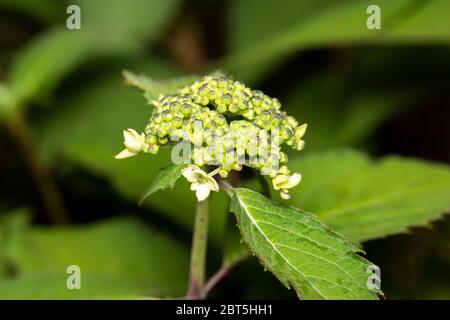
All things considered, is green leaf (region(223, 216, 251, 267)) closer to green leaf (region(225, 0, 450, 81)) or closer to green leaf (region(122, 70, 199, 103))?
green leaf (region(122, 70, 199, 103))

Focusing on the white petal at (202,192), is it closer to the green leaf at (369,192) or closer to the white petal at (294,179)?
the white petal at (294,179)

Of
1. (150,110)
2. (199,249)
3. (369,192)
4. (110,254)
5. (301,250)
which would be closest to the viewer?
(301,250)

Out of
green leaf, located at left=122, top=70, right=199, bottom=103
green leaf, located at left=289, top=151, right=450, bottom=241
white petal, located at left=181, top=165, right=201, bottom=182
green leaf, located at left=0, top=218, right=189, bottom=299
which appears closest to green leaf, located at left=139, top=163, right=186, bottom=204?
white petal, located at left=181, top=165, right=201, bottom=182

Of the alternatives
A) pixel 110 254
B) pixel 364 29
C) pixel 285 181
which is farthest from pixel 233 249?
pixel 364 29

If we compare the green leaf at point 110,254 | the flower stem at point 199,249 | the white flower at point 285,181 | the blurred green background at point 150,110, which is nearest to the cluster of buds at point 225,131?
the white flower at point 285,181

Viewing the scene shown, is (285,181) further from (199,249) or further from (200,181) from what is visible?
(199,249)
